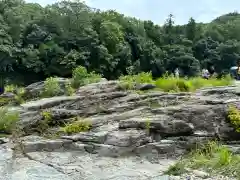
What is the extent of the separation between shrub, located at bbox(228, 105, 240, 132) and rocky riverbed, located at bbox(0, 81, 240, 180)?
12 centimetres

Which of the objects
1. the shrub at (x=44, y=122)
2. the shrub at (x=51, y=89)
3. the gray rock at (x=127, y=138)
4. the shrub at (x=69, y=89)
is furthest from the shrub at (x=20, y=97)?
the gray rock at (x=127, y=138)

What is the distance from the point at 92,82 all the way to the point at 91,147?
15.0 ft

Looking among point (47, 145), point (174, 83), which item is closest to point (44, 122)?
point (47, 145)

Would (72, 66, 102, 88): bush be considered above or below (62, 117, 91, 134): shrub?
above

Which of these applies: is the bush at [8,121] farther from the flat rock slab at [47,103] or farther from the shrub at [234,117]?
the shrub at [234,117]

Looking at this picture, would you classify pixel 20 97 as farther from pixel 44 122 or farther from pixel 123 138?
pixel 123 138

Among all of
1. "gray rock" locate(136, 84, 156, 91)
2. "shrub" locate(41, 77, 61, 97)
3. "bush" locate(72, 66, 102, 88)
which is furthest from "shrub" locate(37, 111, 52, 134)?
"bush" locate(72, 66, 102, 88)

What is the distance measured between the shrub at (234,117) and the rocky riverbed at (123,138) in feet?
0.39

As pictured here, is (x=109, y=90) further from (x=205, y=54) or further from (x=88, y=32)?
(x=205, y=54)

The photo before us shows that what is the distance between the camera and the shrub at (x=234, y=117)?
855 cm

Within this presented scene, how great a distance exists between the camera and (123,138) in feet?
27.5

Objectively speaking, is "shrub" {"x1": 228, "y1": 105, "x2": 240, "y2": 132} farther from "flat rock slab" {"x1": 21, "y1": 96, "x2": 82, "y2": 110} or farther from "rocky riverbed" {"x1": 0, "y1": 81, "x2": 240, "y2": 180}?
"flat rock slab" {"x1": 21, "y1": 96, "x2": 82, "y2": 110}

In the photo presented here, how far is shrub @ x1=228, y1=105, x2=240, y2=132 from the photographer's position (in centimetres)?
855

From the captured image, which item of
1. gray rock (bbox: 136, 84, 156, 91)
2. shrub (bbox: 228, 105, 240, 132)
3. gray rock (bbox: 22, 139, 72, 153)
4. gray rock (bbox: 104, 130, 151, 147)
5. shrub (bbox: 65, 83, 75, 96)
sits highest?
gray rock (bbox: 136, 84, 156, 91)
